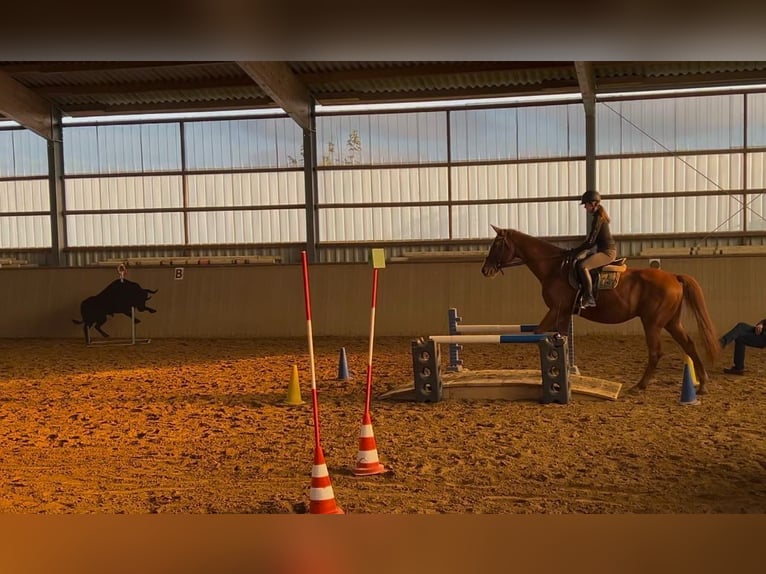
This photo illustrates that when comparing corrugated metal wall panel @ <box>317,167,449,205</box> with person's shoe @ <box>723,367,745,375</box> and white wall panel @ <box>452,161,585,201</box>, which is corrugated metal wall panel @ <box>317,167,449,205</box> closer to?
white wall panel @ <box>452,161,585,201</box>

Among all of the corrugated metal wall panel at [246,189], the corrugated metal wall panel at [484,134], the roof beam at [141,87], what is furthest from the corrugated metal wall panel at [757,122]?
the roof beam at [141,87]

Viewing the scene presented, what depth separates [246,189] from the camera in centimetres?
1850

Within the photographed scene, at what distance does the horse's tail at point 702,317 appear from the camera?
738cm

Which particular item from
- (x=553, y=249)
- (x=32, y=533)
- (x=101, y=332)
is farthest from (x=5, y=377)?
(x=32, y=533)

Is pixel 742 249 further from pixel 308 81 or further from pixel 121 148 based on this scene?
pixel 121 148

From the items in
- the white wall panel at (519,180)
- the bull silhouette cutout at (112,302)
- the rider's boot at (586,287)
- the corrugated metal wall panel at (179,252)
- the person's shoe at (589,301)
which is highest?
the white wall panel at (519,180)

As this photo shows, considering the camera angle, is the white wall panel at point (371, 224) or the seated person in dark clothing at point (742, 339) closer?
the seated person in dark clothing at point (742, 339)

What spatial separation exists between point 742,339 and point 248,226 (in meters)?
13.3

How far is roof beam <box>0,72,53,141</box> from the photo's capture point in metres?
17.0

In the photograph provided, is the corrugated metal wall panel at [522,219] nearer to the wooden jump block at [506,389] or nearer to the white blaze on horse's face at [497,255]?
the white blaze on horse's face at [497,255]

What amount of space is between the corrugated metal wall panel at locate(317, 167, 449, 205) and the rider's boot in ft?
34.0

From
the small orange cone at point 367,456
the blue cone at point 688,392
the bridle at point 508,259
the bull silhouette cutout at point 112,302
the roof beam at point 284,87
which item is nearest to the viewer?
the small orange cone at point 367,456

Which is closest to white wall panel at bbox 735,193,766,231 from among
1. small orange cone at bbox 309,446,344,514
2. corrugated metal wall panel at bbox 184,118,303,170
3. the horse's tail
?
the horse's tail
